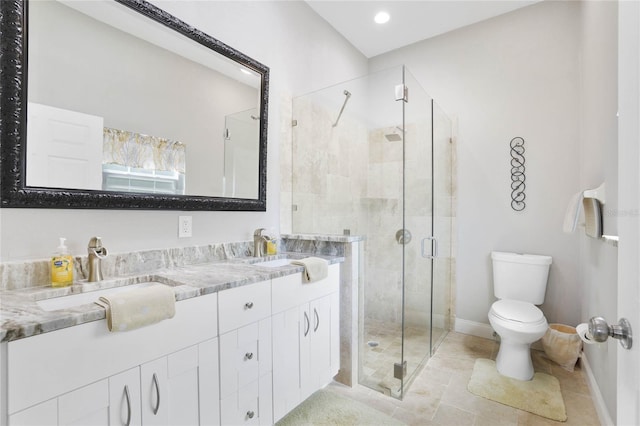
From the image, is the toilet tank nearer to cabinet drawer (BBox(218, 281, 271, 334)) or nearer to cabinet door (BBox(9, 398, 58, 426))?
cabinet drawer (BBox(218, 281, 271, 334))

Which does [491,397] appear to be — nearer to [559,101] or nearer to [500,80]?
[559,101]

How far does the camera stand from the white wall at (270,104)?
1.19 m

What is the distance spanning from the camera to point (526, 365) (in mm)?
2104

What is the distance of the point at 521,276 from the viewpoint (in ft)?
8.05

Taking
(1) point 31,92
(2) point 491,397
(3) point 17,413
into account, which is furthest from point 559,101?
(3) point 17,413

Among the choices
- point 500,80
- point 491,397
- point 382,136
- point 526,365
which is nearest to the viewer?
point 491,397

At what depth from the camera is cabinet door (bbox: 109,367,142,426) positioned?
942 millimetres

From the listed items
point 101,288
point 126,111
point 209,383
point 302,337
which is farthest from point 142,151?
point 302,337

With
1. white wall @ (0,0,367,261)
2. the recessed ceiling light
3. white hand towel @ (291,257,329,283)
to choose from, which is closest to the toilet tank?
white hand towel @ (291,257,329,283)

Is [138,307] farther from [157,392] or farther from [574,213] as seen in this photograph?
[574,213]

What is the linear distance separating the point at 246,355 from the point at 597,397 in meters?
2.03

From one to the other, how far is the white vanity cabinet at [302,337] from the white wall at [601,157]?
143 centimetres

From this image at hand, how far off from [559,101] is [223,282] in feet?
9.47

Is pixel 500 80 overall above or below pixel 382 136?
above
